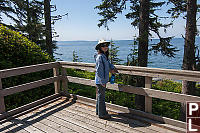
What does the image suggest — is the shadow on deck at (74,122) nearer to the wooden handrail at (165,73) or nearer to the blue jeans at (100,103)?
the blue jeans at (100,103)

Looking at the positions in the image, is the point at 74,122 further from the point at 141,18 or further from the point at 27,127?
the point at 141,18

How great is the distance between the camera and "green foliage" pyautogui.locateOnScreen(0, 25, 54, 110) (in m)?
5.12

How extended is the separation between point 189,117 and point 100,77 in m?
2.11

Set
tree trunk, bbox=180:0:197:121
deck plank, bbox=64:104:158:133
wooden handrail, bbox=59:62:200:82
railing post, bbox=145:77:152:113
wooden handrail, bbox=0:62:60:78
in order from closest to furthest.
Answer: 1. wooden handrail, bbox=59:62:200:82
2. deck plank, bbox=64:104:158:133
3. railing post, bbox=145:77:152:113
4. wooden handrail, bbox=0:62:60:78
5. tree trunk, bbox=180:0:197:121

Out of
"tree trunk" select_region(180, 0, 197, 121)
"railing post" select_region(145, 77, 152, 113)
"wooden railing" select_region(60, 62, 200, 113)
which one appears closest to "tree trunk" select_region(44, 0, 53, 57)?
"wooden railing" select_region(60, 62, 200, 113)

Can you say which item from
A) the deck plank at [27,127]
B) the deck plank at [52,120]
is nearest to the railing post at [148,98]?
the deck plank at [52,120]

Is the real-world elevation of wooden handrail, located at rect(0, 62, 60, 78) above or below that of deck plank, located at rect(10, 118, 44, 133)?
above

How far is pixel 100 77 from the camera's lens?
359cm

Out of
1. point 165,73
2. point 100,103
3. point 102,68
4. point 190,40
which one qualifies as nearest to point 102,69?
point 102,68

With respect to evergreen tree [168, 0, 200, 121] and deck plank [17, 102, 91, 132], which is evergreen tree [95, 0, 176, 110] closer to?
evergreen tree [168, 0, 200, 121]

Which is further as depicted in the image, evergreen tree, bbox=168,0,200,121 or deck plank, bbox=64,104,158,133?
evergreen tree, bbox=168,0,200,121

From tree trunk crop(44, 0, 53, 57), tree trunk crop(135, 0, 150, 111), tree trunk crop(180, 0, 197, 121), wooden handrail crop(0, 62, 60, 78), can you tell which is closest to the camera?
wooden handrail crop(0, 62, 60, 78)

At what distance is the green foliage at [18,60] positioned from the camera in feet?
16.8

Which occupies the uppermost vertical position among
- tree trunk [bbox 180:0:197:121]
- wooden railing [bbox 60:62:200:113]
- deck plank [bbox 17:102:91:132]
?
tree trunk [bbox 180:0:197:121]
